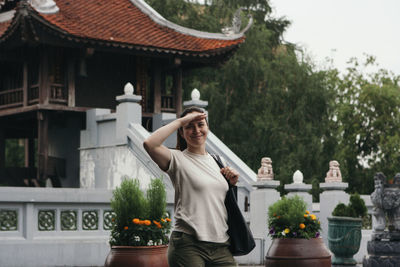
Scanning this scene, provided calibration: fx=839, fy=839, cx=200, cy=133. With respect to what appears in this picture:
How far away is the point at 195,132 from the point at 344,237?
29.3 ft

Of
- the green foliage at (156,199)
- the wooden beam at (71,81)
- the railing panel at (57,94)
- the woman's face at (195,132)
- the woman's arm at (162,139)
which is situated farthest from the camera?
the wooden beam at (71,81)

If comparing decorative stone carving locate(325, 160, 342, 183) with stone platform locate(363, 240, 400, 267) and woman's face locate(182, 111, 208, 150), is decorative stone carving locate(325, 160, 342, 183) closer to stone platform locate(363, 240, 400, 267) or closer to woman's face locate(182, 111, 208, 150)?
stone platform locate(363, 240, 400, 267)

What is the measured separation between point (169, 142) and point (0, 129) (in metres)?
6.82

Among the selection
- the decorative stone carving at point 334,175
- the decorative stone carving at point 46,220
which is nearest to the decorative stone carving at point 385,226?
the decorative stone carving at point 334,175

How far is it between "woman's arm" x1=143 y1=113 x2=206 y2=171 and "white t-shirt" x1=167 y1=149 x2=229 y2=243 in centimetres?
6

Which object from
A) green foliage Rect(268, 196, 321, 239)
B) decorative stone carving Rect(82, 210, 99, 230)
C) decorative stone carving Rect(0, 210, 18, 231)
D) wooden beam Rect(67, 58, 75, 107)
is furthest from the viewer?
wooden beam Rect(67, 58, 75, 107)

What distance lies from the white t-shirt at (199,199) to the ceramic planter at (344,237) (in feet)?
29.0

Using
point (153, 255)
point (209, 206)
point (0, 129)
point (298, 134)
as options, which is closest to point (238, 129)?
point (298, 134)

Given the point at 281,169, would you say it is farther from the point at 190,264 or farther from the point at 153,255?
the point at 190,264

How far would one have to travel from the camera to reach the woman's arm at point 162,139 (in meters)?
5.61

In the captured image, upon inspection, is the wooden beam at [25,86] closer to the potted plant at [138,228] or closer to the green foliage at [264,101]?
the green foliage at [264,101]

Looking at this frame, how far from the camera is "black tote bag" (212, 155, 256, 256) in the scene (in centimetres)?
566

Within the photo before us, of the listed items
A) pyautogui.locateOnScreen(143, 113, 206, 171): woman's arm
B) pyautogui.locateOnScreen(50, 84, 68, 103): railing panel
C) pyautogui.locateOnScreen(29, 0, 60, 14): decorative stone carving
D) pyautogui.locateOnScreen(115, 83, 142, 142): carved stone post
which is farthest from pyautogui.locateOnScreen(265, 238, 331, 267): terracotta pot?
pyautogui.locateOnScreen(50, 84, 68, 103): railing panel

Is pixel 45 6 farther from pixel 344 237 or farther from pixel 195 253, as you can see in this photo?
pixel 195 253
